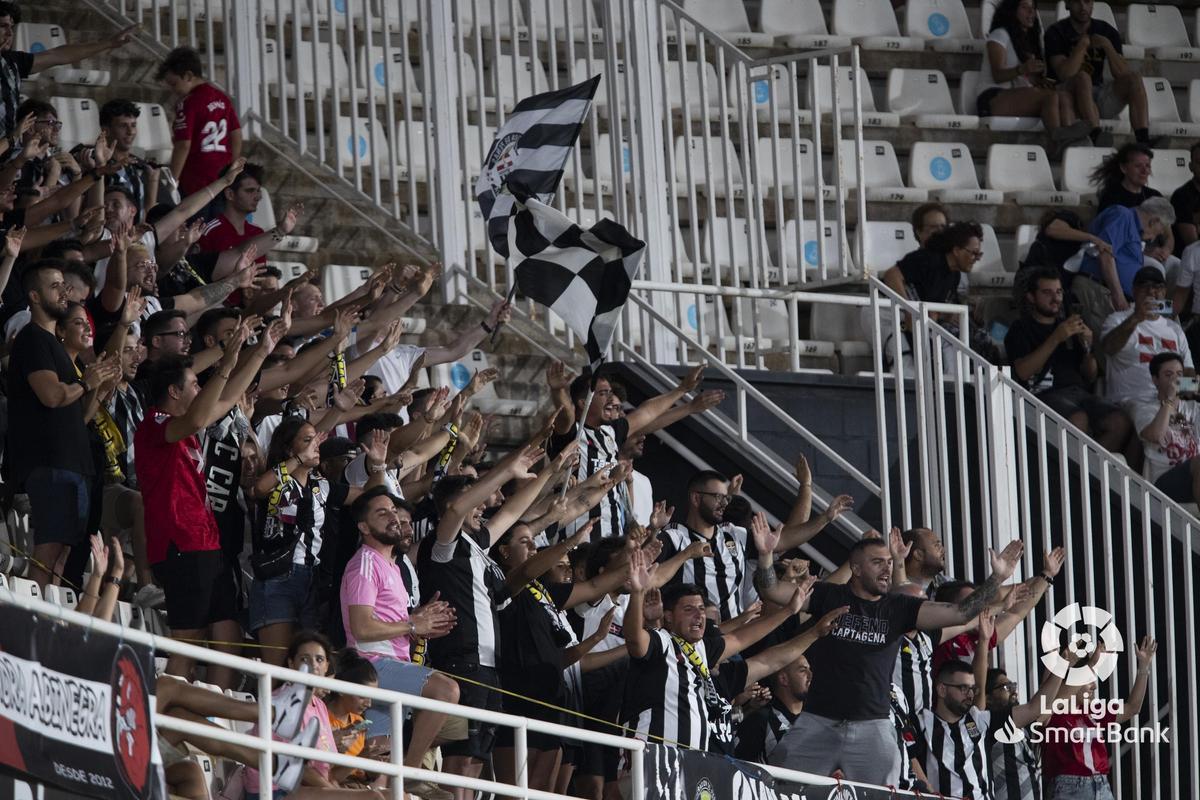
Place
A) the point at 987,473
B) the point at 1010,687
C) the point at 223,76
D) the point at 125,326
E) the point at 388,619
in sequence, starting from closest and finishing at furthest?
1. the point at 388,619
2. the point at 125,326
3. the point at 1010,687
4. the point at 987,473
5. the point at 223,76

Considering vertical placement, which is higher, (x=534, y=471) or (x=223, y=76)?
(x=223, y=76)

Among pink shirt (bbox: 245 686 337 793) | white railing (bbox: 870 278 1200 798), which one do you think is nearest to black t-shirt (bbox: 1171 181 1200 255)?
white railing (bbox: 870 278 1200 798)

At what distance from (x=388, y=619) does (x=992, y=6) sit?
907 centimetres

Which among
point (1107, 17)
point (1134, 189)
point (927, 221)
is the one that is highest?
point (1107, 17)

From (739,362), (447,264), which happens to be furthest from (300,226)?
(739,362)

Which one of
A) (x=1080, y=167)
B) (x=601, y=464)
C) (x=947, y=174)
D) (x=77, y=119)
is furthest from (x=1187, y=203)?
(x=77, y=119)

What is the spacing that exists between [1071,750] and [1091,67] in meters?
6.25

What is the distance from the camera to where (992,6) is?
15758 millimetres

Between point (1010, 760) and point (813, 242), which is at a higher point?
point (813, 242)

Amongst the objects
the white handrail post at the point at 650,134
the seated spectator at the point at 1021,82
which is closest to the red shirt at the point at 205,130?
the white handrail post at the point at 650,134

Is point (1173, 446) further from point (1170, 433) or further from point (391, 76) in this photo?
point (391, 76)

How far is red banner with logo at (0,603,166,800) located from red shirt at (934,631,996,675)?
5567 mm

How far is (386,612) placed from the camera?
8125mm

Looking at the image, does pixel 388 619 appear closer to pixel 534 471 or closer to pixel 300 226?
pixel 534 471
